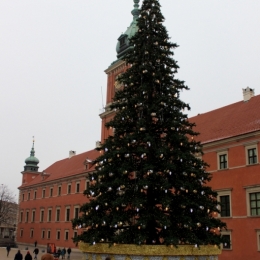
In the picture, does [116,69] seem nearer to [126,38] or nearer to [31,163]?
[126,38]

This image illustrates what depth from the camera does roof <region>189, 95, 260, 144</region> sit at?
27236 mm

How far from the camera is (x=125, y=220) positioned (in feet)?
45.2

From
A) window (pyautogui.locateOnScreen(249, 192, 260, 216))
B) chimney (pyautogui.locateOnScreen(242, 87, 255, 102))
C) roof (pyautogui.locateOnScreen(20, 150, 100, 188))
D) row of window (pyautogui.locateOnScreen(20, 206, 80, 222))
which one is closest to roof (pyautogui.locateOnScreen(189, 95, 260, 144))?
chimney (pyautogui.locateOnScreen(242, 87, 255, 102))

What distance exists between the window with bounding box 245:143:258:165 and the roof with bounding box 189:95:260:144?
3.29 ft

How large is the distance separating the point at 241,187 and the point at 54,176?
111 ft

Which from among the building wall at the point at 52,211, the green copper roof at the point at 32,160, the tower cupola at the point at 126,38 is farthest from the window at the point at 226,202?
the green copper roof at the point at 32,160

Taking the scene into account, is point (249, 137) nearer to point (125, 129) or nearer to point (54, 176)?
point (125, 129)

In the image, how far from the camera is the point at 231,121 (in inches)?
1173

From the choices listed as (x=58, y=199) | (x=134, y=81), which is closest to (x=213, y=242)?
(x=134, y=81)

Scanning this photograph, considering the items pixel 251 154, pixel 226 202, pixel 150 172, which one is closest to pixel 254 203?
pixel 226 202

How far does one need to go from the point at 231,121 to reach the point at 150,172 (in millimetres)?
17162

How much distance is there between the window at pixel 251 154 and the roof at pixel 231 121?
1004 mm

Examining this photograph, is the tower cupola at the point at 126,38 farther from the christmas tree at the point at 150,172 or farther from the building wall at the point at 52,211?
the christmas tree at the point at 150,172

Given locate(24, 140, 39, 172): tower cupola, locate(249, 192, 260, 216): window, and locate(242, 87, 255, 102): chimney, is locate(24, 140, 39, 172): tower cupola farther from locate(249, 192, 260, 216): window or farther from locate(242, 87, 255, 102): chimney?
locate(249, 192, 260, 216): window
